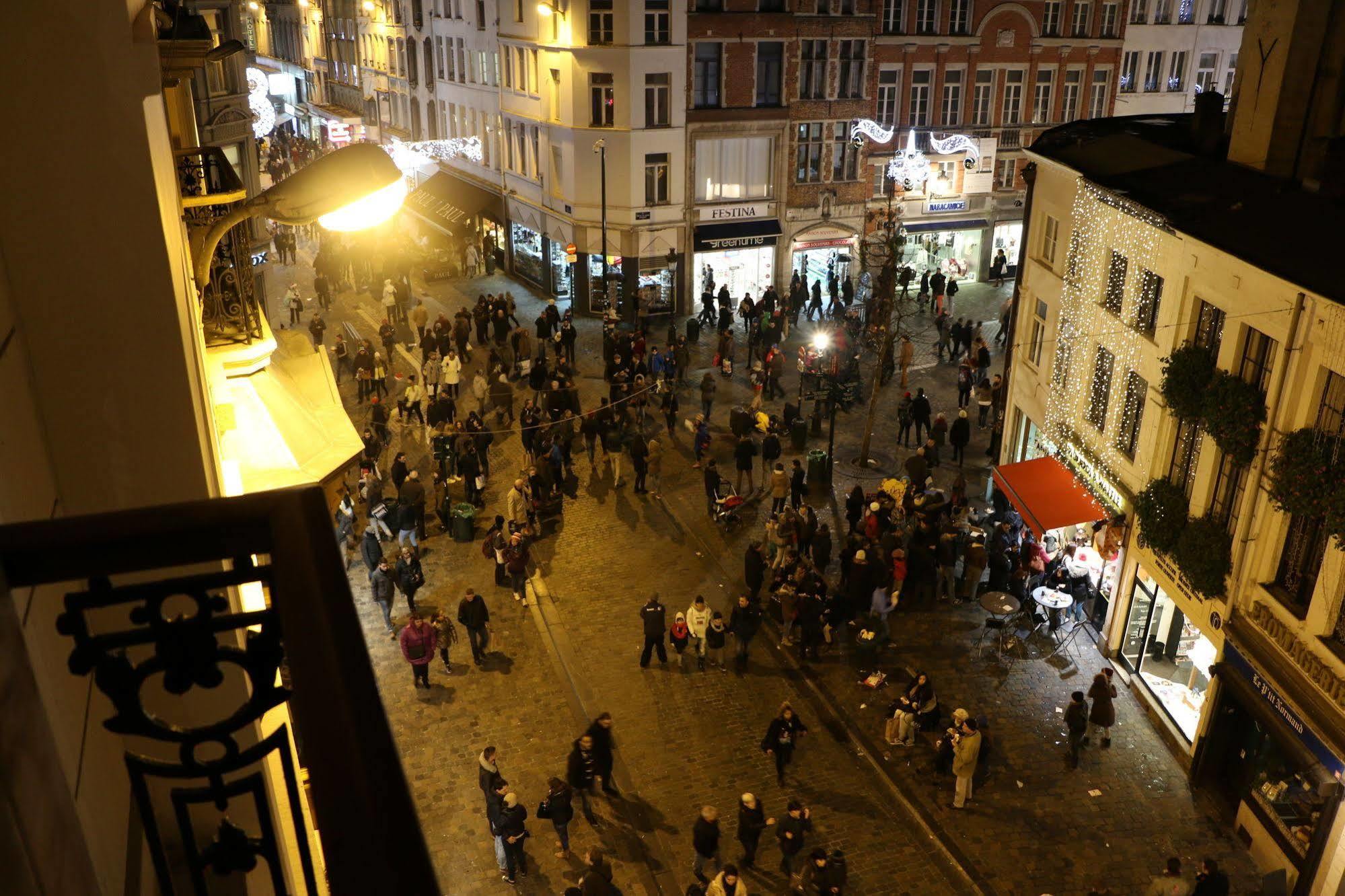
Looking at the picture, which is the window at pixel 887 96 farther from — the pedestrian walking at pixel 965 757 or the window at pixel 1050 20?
the pedestrian walking at pixel 965 757

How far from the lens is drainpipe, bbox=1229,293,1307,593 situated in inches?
540

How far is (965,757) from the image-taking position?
14.7 m

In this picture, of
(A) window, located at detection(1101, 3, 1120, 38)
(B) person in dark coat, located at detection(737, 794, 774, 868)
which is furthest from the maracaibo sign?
(A) window, located at detection(1101, 3, 1120, 38)

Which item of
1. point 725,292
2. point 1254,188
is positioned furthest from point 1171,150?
point 725,292

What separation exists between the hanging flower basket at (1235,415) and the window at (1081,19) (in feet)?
97.0

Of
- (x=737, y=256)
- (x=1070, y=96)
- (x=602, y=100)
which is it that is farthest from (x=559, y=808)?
(x=1070, y=96)

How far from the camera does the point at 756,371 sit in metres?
29.1

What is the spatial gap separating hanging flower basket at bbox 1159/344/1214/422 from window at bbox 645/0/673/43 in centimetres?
2212

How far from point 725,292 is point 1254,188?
60.2ft

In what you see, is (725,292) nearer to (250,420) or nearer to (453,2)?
(453,2)

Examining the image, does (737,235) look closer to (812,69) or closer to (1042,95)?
(812,69)

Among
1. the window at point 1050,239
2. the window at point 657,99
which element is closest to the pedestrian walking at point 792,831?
the window at point 1050,239

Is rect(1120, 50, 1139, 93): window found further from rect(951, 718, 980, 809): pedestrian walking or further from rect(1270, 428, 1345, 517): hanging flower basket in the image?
rect(951, 718, 980, 809): pedestrian walking

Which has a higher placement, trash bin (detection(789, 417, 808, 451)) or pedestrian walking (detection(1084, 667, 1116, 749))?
pedestrian walking (detection(1084, 667, 1116, 749))
